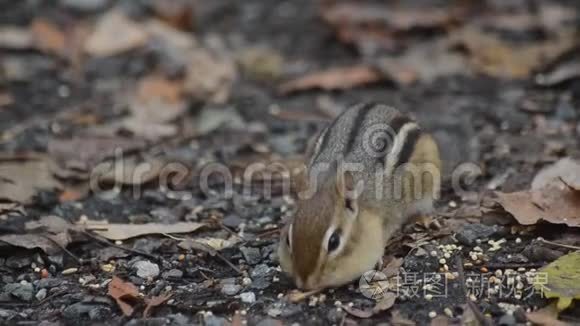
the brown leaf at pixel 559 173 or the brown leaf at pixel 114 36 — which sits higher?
the brown leaf at pixel 114 36

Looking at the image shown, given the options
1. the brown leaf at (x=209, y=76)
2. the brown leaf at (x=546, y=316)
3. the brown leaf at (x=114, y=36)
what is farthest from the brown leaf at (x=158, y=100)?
the brown leaf at (x=546, y=316)

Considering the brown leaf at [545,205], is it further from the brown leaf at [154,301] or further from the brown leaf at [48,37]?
the brown leaf at [48,37]

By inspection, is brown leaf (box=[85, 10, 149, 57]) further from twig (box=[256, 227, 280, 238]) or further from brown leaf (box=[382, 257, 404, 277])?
brown leaf (box=[382, 257, 404, 277])

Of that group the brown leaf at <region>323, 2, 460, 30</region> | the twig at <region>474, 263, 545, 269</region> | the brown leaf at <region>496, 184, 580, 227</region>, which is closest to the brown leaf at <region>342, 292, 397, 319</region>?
the twig at <region>474, 263, 545, 269</region>

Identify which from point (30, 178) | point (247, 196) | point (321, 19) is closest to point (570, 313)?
point (247, 196)

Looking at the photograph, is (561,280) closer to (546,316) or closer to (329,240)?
(546,316)
